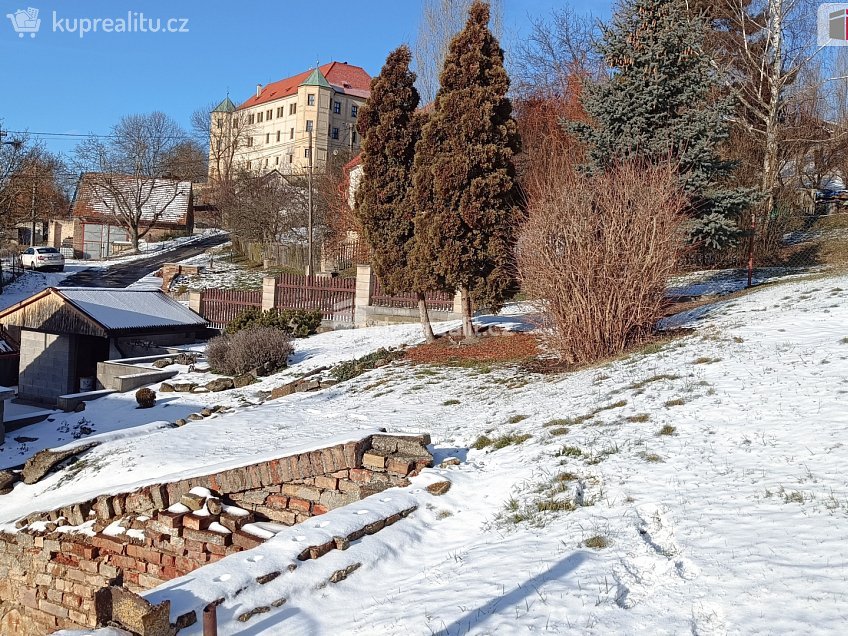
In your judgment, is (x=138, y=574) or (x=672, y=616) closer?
(x=672, y=616)

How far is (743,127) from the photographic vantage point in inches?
936

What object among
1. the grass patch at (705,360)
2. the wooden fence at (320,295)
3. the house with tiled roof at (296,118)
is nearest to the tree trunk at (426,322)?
the wooden fence at (320,295)

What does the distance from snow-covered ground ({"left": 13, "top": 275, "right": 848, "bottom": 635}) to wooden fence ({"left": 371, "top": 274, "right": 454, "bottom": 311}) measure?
1047 cm

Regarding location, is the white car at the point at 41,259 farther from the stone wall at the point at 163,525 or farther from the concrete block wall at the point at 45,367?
the stone wall at the point at 163,525

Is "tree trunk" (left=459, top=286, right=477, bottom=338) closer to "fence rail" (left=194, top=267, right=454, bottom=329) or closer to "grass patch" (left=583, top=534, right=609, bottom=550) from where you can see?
"fence rail" (left=194, top=267, right=454, bottom=329)

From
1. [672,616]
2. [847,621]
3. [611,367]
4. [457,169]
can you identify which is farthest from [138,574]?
[457,169]

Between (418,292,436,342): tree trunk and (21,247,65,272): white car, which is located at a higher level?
(21,247,65,272): white car

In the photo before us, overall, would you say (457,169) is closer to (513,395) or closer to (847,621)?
(513,395)

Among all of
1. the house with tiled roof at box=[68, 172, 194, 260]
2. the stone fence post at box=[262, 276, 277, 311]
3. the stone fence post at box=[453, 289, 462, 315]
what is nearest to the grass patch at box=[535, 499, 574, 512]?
the stone fence post at box=[453, 289, 462, 315]

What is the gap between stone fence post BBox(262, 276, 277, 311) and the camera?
2247 centimetres

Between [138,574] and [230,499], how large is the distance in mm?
1090

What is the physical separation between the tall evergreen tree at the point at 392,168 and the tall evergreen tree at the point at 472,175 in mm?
1351

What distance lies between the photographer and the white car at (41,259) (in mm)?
37625

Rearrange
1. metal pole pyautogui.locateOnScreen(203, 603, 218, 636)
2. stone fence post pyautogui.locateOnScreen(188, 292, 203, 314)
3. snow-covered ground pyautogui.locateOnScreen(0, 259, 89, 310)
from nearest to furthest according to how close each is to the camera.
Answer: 1. metal pole pyautogui.locateOnScreen(203, 603, 218, 636)
2. stone fence post pyautogui.locateOnScreen(188, 292, 203, 314)
3. snow-covered ground pyautogui.locateOnScreen(0, 259, 89, 310)
